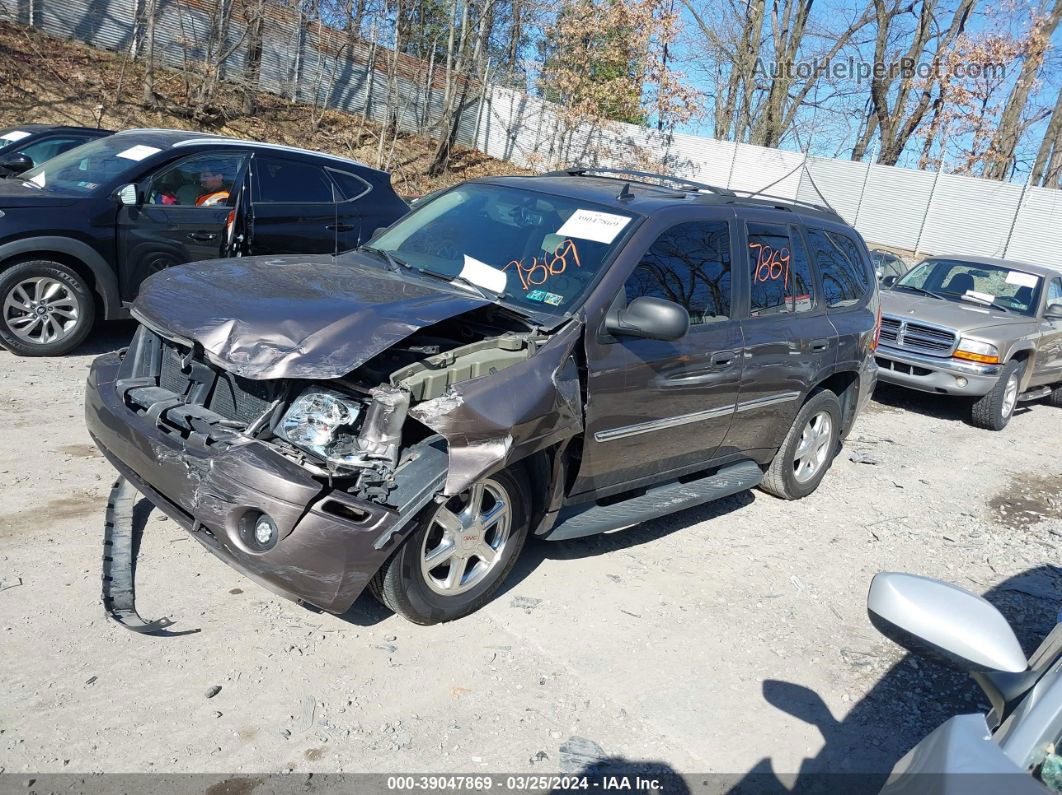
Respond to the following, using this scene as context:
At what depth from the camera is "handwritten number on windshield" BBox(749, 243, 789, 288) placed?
16.9ft

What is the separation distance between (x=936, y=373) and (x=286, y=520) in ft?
25.6

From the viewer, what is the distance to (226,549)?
11.0ft

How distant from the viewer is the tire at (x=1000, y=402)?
8969mm

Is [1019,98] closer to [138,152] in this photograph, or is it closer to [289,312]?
[138,152]

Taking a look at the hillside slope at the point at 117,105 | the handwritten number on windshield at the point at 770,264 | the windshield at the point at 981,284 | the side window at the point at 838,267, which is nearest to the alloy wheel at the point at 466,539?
the handwritten number on windshield at the point at 770,264

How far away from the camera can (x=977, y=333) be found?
8875mm

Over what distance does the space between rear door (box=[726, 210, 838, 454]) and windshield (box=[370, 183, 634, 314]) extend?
1107mm

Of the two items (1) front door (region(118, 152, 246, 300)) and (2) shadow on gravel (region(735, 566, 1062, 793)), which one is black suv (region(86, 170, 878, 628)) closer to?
(2) shadow on gravel (region(735, 566, 1062, 793))

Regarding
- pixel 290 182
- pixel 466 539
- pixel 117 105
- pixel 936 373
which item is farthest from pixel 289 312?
pixel 117 105

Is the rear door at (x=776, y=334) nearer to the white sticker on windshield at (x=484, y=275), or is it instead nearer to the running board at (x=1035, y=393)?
the white sticker on windshield at (x=484, y=275)

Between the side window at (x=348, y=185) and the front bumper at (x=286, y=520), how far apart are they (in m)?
5.33

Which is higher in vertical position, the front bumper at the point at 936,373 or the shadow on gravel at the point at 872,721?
the front bumper at the point at 936,373

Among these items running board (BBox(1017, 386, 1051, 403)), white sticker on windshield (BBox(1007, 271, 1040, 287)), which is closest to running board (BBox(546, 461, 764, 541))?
running board (BBox(1017, 386, 1051, 403))

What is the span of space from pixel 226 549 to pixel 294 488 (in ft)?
1.45
